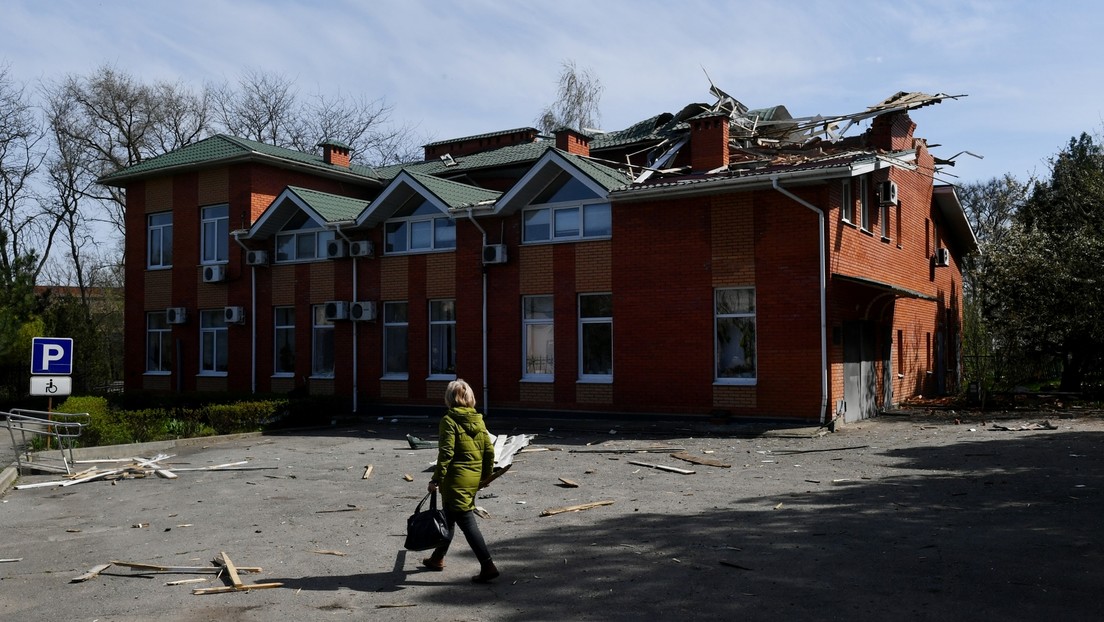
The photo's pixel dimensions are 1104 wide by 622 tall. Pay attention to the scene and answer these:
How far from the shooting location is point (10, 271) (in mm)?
27969

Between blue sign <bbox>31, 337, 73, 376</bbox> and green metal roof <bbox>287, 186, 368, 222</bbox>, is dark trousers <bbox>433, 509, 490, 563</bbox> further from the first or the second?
green metal roof <bbox>287, 186, 368, 222</bbox>

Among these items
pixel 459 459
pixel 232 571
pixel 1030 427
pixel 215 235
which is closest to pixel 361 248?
pixel 215 235

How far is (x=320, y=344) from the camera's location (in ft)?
82.0

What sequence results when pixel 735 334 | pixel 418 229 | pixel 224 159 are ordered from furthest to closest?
pixel 224 159, pixel 418 229, pixel 735 334

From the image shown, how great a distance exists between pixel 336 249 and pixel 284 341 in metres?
3.52

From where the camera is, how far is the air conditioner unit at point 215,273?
2614cm

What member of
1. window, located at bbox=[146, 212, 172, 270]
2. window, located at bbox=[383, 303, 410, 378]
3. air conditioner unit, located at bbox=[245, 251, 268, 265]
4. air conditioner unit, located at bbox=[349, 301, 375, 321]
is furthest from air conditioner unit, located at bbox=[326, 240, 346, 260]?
window, located at bbox=[146, 212, 172, 270]

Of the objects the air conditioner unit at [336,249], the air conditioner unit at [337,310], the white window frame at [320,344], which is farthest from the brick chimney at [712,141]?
the white window frame at [320,344]

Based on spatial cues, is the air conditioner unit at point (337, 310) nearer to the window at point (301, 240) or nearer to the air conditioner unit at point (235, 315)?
the window at point (301, 240)

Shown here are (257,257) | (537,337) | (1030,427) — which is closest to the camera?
(1030,427)

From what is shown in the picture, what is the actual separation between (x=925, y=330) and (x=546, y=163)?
42.4 ft

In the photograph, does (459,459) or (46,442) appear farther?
(46,442)

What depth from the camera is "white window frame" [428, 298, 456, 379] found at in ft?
74.9

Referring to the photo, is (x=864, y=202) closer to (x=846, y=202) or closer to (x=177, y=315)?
(x=846, y=202)
